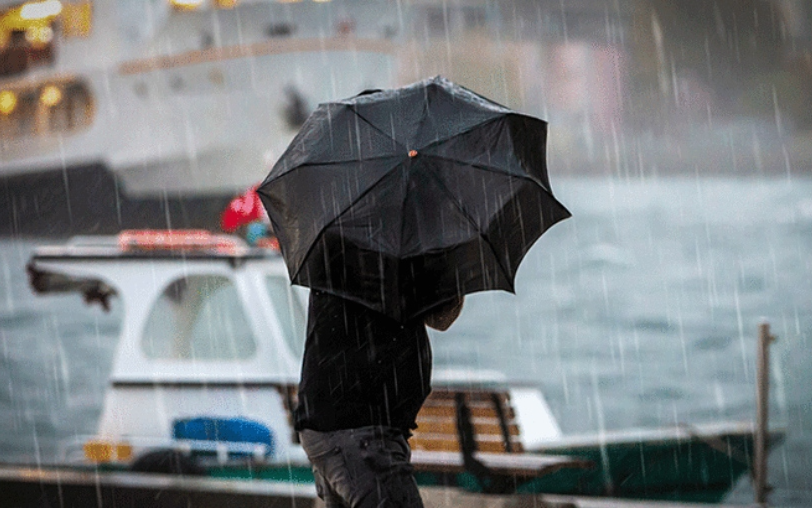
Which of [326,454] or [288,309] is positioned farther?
[288,309]

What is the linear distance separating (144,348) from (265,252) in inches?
51.8

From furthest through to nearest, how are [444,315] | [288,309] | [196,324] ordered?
[196,324] < [288,309] < [444,315]

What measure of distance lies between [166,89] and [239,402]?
3454 cm

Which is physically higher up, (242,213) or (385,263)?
(242,213)

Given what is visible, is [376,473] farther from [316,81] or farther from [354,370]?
[316,81]

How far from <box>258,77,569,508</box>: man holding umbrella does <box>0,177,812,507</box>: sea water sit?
440 centimetres

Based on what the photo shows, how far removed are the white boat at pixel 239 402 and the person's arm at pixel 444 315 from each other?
3949 millimetres

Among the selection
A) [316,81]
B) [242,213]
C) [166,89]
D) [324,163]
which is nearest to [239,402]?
[242,213]

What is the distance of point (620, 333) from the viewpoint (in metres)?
31.1

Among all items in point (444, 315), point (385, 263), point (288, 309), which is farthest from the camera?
point (288, 309)

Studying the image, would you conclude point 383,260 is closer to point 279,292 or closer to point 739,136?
point 279,292

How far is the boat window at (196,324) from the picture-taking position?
308 inches

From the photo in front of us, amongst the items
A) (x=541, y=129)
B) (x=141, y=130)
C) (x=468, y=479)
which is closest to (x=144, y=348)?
(x=468, y=479)

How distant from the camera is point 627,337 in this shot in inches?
1187
